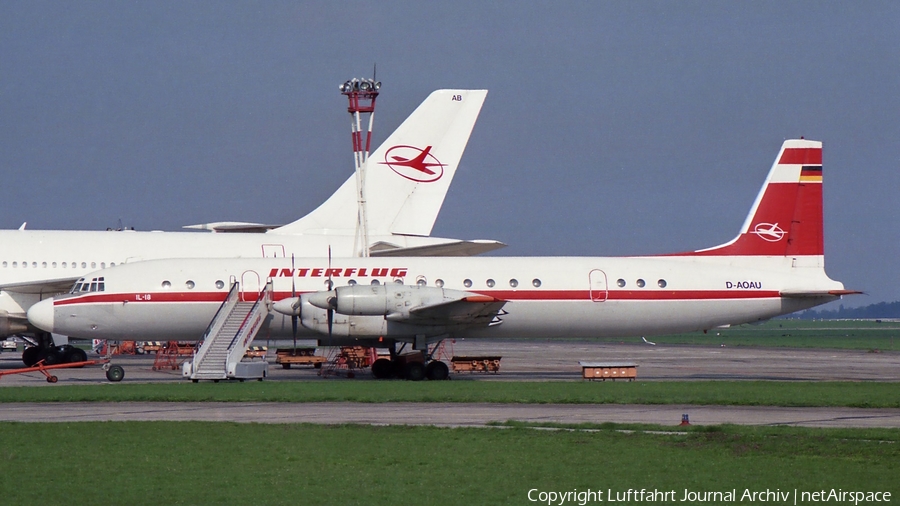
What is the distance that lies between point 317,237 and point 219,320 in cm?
1039

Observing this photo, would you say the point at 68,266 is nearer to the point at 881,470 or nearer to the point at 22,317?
the point at 22,317

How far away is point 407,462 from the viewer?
47.8 feet

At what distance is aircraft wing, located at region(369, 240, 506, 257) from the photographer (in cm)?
3888

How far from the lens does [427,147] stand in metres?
42.9

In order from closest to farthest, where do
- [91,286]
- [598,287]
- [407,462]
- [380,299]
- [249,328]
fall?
[407,462], [249,328], [380,299], [91,286], [598,287]

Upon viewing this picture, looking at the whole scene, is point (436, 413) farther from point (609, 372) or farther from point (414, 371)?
point (609, 372)

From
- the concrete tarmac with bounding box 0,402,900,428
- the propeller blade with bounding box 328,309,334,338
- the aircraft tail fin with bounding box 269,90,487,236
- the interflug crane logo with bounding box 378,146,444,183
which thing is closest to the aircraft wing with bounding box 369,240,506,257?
the aircraft tail fin with bounding box 269,90,487,236

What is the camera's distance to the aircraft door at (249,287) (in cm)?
3228

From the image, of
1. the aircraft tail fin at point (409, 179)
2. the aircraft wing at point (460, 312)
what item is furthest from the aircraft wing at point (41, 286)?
the aircraft wing at point (460, 312)

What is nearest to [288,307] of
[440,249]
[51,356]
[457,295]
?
[457,295]

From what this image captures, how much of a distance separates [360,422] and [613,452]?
5749mm

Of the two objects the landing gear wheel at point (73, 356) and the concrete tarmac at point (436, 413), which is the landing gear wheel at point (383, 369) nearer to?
the concrete tarmac at point (436, 413)

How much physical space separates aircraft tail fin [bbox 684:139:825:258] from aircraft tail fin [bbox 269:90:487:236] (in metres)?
12.0
